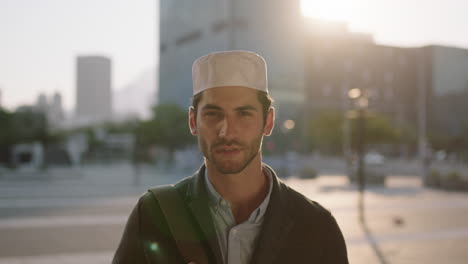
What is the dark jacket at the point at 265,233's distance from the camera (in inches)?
62.5

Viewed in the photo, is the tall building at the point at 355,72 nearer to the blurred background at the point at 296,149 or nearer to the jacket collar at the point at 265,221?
the blurred background at the point at 296,149

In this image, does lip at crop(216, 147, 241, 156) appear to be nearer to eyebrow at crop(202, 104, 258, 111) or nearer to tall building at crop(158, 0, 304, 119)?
eyebrow at crop(202, 104, 258, 111)

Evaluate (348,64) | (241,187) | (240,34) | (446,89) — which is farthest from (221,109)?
(446,89)

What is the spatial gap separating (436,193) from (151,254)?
64.4 ft

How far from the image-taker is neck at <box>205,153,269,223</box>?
5.55 feet

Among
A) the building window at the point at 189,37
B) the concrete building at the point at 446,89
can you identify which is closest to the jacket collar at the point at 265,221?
the building window at the point at 189,37

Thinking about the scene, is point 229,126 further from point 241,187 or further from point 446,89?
point 446,89

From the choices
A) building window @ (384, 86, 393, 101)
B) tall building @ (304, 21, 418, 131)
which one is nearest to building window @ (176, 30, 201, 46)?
tall building @ (304, 21, 418, 131)

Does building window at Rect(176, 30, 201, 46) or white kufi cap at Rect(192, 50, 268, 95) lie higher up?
building window at Rect(176, 30, 201, 46)

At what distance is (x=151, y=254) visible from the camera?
1.60 metres

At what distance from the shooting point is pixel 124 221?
37.9 feet

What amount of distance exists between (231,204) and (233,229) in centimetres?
11

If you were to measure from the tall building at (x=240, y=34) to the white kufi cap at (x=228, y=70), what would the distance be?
14229mm

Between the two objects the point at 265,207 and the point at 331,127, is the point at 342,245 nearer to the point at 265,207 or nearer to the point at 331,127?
the point at 265,207
